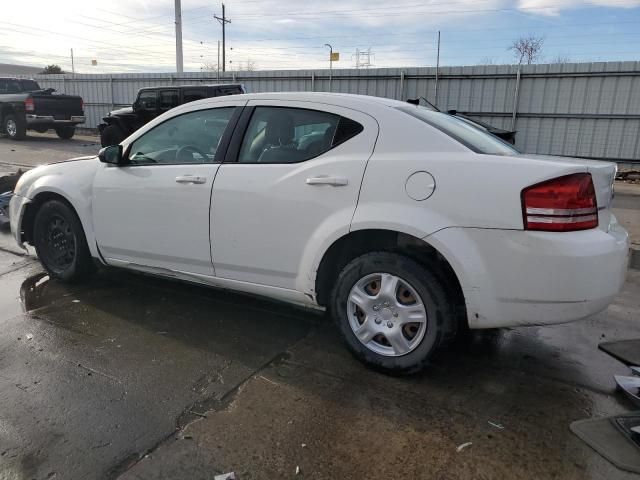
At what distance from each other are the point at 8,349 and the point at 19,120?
17.3 meters

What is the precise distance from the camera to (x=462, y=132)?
324 centimetres

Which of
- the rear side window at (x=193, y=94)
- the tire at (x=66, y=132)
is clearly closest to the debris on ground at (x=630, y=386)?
the rear side window at (x=193, y=94)

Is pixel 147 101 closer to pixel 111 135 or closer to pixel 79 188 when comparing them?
pixel 111 135

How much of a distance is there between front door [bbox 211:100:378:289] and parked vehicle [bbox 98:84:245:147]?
9.21 meters

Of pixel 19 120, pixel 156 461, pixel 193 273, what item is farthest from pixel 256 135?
pixel 19 120

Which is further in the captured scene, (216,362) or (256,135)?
(256,135)

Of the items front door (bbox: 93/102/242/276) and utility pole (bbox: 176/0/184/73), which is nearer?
front door (bbox: 93/102/242/276)

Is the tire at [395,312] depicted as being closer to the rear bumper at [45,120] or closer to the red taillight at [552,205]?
the red taillight at [552,205]

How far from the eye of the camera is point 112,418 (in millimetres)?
2662

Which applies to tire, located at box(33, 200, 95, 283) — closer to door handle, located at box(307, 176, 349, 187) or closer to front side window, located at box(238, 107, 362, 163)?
front side window, located at box(238, 107, 362, 163)

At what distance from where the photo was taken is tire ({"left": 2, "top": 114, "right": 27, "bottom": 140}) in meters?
17.8

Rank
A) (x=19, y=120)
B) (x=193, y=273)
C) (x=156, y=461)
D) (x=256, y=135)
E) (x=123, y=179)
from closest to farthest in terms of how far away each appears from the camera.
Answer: (x=156, y=461), (x=256, y=135), (x=193, y=273), (x=123, y=179), (x=19, y=120)

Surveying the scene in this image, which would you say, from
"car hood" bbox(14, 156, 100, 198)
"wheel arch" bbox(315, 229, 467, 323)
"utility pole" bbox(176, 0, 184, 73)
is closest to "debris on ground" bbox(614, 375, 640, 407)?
"wheel arch" bbox(315, 229, 467, 323)

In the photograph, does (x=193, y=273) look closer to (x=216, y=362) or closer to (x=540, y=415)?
(x=216, y=362)
